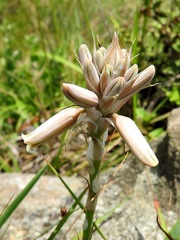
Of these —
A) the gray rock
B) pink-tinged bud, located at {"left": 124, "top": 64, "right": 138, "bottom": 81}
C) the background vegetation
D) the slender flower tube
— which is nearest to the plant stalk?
the slender flower tube

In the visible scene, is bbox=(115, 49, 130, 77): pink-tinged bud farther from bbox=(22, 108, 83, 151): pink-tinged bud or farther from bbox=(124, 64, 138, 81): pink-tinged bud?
bbox=(22, 108, 83, 151): pink-tinged bud

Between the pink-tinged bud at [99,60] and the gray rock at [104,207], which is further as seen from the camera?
the gray rock at [104,207]

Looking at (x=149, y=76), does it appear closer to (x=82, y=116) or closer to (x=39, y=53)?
(x=82, y=116)

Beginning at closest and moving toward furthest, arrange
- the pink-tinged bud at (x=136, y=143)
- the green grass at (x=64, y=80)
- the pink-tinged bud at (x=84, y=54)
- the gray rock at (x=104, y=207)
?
the pink-tinged bud at (x=136, y=143), the pink-tinged bud at (x=84, y=54), the gray rock at (x=104, y=207), the green grass at (x=64, y=80)

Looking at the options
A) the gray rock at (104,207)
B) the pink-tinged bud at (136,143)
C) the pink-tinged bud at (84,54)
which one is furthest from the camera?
the gray rock at (104,207)

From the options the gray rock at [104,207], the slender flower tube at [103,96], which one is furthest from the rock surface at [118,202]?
the slender flower tube at [103,96]

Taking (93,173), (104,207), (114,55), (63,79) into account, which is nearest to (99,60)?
(114,55)

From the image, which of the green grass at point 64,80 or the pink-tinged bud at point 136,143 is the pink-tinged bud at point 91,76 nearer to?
the pink-tinged bud at point 136,143

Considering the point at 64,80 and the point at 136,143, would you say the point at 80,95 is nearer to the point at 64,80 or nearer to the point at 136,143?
the point at 136,143
